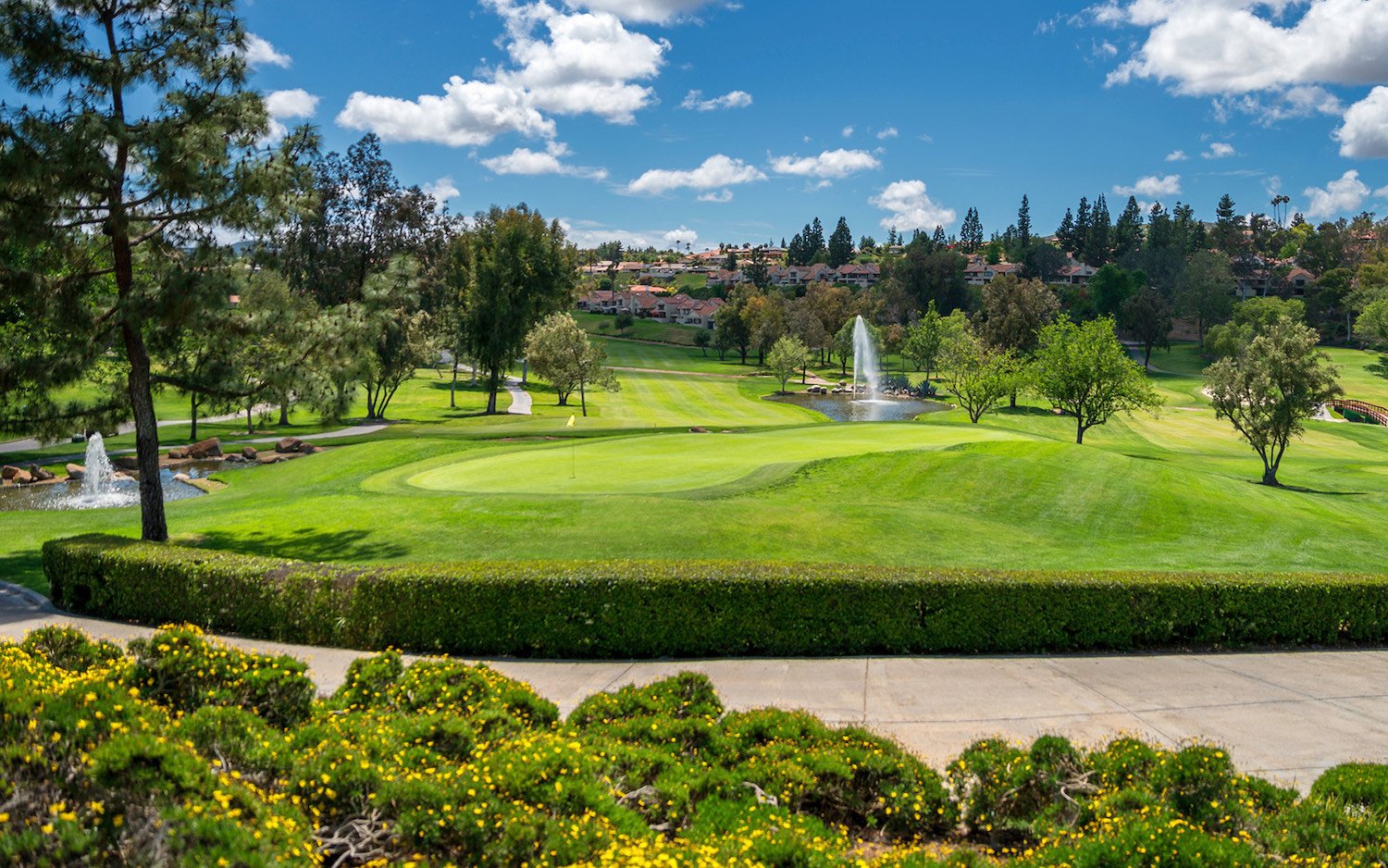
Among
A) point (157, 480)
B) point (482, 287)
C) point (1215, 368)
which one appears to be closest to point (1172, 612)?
point (157, 480)

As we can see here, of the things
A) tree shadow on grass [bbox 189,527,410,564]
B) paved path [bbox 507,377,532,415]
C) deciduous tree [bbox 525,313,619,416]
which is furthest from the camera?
paved path [bbox 507,377,532,415]

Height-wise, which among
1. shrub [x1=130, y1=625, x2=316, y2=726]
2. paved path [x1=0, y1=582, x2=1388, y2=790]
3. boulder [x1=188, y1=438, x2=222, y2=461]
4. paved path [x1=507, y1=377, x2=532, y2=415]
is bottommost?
paved path [x1=0, y1=582, x2=1388, y2=790]

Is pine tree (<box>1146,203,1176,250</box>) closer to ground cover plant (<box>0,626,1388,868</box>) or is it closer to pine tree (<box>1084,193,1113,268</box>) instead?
pine tree (<box>1084,193,1113,268</box>)

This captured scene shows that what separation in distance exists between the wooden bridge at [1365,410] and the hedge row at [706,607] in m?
67.6

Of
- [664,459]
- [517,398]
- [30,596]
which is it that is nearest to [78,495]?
[30,596]

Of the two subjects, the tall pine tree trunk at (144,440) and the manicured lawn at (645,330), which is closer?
the tall pine tree trunk at (144,440)

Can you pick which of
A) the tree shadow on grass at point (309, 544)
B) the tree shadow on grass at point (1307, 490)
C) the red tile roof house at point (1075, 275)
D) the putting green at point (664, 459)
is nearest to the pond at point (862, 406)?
the tree shadow on grass at point (1307, 490)

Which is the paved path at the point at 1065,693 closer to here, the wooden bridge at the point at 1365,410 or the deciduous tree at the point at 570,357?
the deciduous tree at the point at 570,357

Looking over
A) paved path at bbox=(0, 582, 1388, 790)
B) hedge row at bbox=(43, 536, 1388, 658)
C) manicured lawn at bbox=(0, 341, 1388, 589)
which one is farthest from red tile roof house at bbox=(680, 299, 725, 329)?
paved path at bbox=(0, 582, 1388, 790)

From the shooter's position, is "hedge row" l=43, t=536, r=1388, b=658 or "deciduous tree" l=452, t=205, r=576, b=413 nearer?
"hedge row" l=43, t=536, r=1388, b=658

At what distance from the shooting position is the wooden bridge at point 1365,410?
66613 millimetres

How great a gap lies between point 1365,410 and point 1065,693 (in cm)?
7634

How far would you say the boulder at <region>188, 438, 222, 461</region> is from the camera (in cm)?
3672

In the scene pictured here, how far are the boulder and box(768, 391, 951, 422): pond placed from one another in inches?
1691
